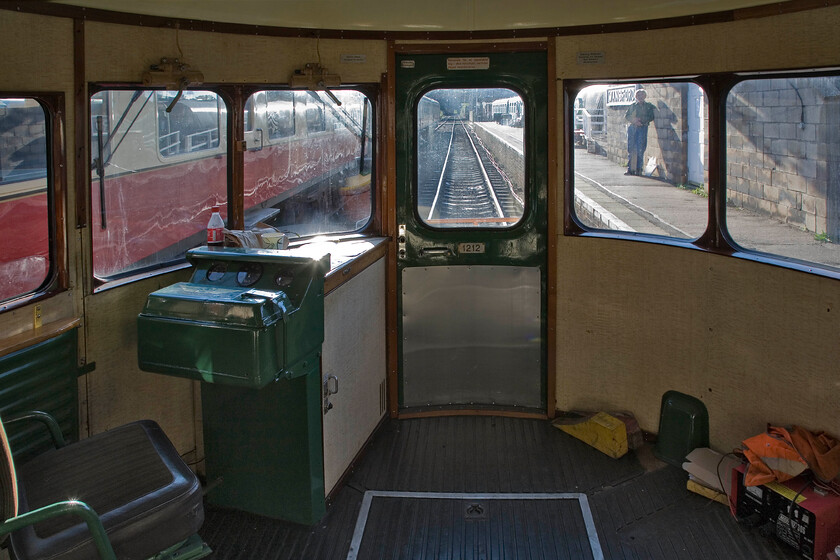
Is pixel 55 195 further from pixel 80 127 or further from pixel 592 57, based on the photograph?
pixel 592 57

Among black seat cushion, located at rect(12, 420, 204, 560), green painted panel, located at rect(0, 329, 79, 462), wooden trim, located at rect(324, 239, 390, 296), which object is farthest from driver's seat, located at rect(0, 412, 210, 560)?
wooden trim, located at rect(324, 239, 390, 296)

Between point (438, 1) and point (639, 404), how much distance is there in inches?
96.8

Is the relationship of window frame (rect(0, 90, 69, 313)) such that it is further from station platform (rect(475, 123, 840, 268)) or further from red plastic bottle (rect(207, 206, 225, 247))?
station platform (rect(475, 123, 840, 268))

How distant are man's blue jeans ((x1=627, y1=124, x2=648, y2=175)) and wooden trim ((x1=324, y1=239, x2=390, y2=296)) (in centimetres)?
142

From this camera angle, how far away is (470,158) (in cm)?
450

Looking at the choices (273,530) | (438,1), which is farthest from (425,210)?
(273,530)

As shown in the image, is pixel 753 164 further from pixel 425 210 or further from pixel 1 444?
pixel 1 444

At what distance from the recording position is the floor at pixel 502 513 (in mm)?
3379

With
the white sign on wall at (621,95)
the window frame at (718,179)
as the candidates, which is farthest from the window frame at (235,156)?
the white sign on wall at (621,95)

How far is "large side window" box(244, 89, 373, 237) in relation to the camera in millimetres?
4035

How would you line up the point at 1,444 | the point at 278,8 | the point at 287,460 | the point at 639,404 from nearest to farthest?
the point at 1,444
the point at 287,460
the point at 278,8
the point at 639,404

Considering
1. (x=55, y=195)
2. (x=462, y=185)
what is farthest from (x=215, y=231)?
(x=462, y=185)

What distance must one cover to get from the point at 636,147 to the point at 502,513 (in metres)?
2.04

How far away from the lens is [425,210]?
459 centimetres
